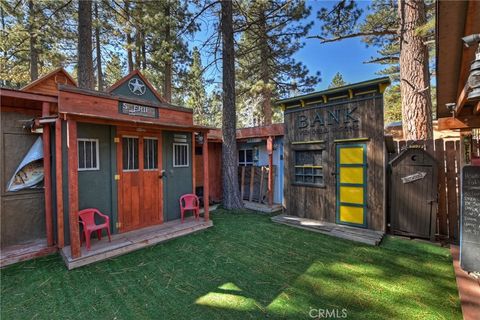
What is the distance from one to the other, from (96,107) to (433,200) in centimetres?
661

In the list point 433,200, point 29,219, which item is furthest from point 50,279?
point 433,200

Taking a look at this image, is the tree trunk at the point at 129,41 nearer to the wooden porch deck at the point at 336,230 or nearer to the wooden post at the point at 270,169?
the wooden post at the point at 270,169

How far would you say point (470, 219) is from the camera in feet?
8.59

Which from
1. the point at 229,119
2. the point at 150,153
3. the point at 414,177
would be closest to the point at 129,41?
the point at 229,119

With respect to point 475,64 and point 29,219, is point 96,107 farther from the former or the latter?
point 475,64

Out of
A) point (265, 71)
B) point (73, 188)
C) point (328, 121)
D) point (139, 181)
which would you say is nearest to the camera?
point (73, 188)

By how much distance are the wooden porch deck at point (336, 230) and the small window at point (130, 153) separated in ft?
11.9

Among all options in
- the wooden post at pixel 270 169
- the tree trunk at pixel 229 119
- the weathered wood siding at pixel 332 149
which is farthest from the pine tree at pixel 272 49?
the weathered wood siding at pixel 332 149

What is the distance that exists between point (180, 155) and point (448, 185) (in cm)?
568

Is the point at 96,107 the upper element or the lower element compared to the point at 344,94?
lower

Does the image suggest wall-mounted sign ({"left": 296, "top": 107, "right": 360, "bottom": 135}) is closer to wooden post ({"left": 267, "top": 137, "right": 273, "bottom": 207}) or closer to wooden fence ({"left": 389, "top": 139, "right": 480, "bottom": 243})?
wooden post ({"left": 267, "top": 137, "right": 273, "bottom": 207})

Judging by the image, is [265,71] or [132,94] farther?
[265,71]

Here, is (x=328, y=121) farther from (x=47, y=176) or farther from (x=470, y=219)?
(x=47, y=176)

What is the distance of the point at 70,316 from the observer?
7.45 ft
